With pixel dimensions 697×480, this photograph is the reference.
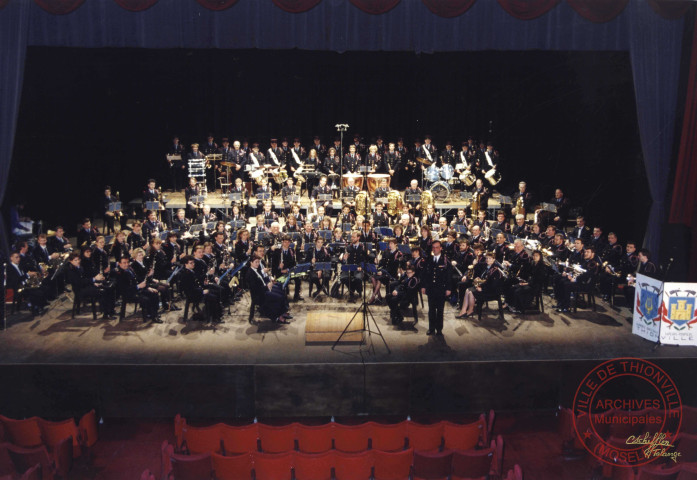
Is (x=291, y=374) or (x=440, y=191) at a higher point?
(x=440, y=191)

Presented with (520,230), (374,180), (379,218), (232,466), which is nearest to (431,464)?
(232,466)

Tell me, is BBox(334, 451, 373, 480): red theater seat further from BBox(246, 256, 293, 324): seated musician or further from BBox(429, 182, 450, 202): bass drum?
BBox(429, 182, 450, 202): bass drum

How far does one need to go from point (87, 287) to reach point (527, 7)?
10.7 m

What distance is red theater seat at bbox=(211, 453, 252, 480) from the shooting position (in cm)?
823

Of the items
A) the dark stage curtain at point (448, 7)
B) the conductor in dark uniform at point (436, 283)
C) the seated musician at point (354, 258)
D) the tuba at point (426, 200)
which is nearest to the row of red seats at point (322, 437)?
the conductor in dark uniform at point (436, 283)

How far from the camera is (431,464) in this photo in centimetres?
845

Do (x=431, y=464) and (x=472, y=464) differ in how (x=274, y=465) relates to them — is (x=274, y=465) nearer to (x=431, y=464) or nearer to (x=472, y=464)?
(x=431, y=464)

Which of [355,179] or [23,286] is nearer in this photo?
[23,286]

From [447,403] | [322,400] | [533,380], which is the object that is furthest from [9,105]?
[533,380]

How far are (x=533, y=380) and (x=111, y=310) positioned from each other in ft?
26.6

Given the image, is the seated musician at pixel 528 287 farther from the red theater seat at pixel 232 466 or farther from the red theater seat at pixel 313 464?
the red theater seat at pixel 232 466

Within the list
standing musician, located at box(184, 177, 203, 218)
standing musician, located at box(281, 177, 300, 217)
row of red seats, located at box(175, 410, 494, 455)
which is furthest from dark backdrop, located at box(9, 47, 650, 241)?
row of red seats, located at box(175, 410, 494, 455)

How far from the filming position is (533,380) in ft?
36.9

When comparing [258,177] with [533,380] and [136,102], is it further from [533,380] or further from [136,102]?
[533,380]
